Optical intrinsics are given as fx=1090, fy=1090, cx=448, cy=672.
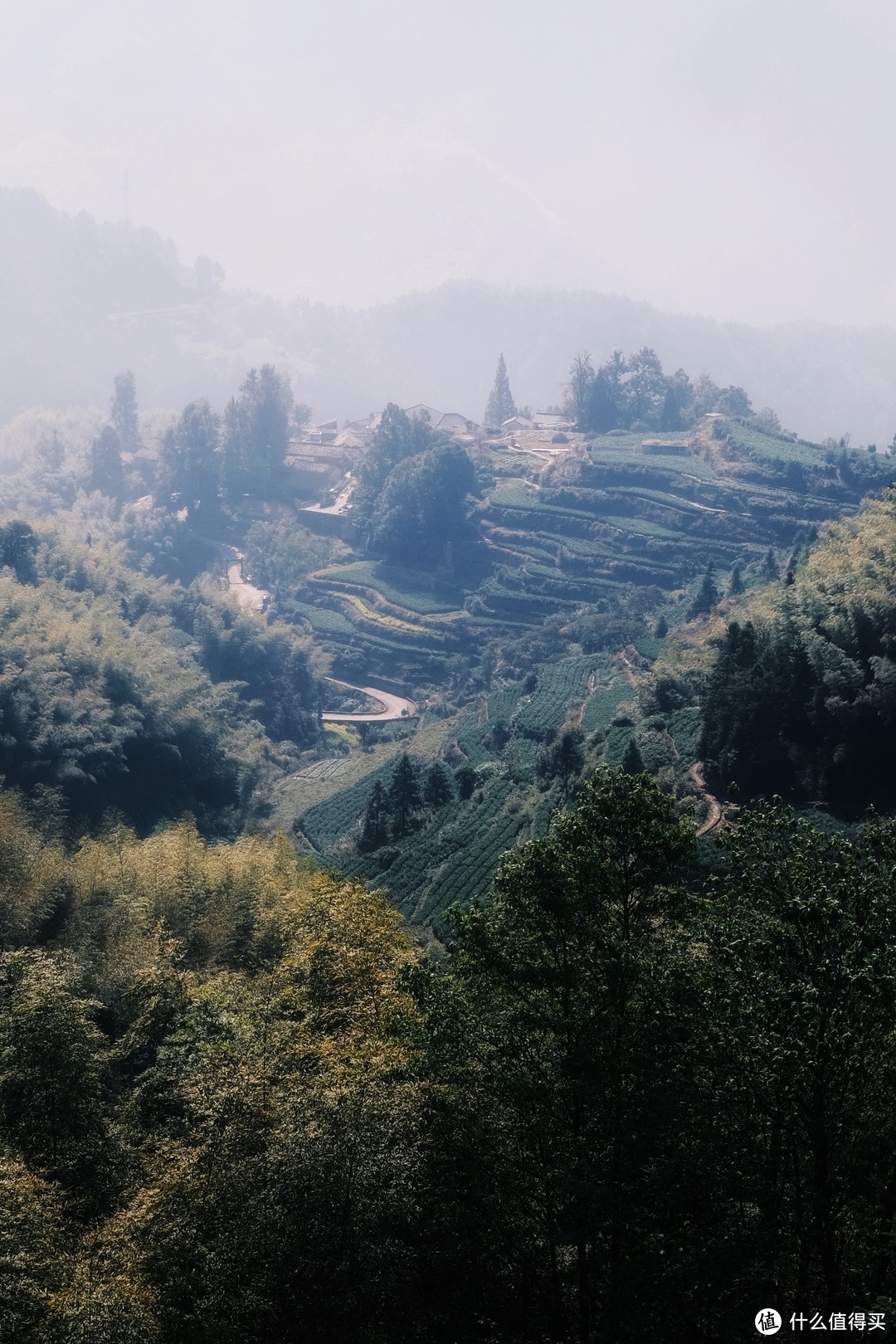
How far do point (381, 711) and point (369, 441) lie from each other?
50378mm

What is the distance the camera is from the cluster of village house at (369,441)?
112 m

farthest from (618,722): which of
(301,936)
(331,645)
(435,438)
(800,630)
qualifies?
(435,438)

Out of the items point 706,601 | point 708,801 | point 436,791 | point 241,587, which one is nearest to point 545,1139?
point 708,801

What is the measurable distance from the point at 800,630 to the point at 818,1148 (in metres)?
26.9

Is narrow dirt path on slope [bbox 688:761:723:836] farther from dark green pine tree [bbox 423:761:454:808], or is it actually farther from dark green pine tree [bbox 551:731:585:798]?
dark green pine tree [bbox 423:761:454:808]

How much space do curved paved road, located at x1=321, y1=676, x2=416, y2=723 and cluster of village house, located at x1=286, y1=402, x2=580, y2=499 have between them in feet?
113

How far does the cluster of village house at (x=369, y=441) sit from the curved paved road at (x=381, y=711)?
113ft

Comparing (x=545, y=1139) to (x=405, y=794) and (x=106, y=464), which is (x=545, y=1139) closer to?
(x=405, y=794)

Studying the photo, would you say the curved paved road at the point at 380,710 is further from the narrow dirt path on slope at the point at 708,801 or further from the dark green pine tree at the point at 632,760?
the narrow dirt path on slope at the point at 708,801

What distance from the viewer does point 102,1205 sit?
16.5 meters

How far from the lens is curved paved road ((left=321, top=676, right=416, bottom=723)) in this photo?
81375mm

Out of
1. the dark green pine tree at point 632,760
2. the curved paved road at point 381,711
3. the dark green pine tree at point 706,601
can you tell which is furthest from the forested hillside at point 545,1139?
the curved paved road at point 381,711

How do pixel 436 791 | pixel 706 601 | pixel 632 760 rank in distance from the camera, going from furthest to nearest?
1. pixel 706 601
2. pixel 436 791
3. pixel 632 760

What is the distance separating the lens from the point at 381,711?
83.2 meters
